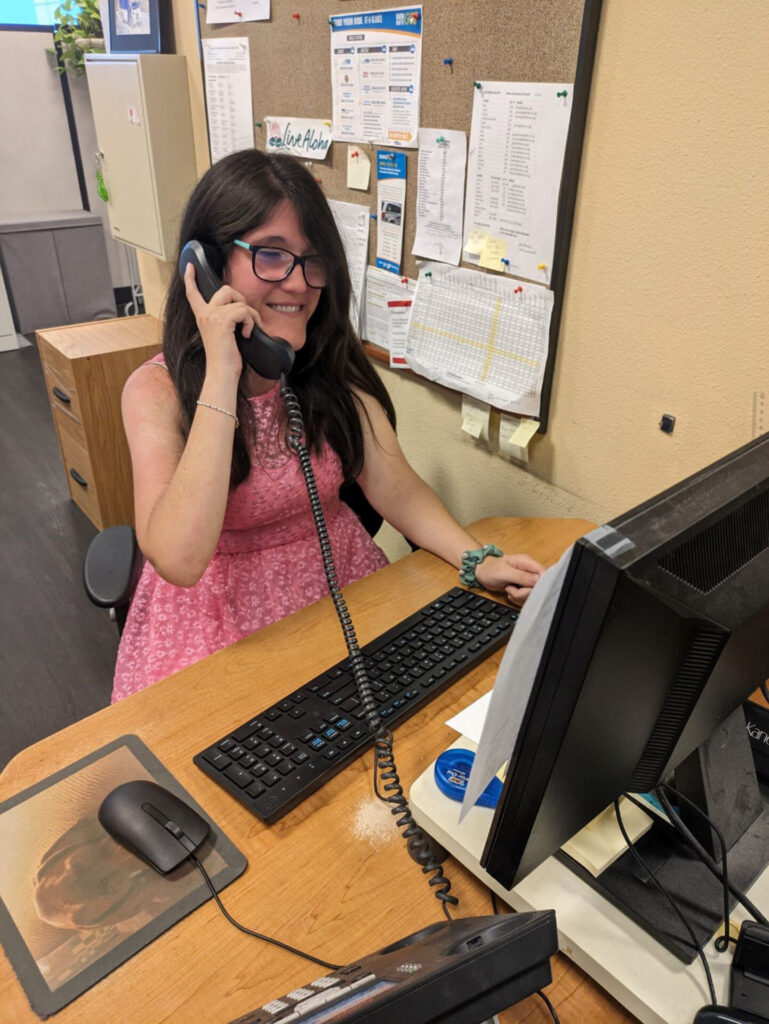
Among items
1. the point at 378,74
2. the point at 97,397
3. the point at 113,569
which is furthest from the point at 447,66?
the point at 97,397

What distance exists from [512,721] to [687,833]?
0.92 feet

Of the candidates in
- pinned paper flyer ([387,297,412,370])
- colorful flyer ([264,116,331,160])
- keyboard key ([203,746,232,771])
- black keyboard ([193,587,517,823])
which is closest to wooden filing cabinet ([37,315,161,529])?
colorful flyer ([264,116,331,160])

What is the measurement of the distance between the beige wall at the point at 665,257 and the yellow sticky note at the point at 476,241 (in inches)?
8.2

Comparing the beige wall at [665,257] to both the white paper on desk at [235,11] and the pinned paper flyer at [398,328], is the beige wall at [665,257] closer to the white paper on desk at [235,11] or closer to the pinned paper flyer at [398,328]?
the pinned paper flyer at [398,328]

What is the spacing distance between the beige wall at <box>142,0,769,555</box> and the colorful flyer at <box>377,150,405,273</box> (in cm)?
47

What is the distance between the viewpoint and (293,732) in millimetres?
842

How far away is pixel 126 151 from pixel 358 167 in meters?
1.15

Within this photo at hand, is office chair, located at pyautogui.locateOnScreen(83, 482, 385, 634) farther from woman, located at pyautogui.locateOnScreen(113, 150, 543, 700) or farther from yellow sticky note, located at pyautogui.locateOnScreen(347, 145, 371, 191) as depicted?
yellow sticky note, located at pyautogui.locateOnScreen(347, 145, 371, 191)

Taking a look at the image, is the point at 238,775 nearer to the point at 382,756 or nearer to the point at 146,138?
the point at 382,756

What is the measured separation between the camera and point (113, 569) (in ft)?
4.04

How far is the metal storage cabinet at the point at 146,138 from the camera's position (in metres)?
2.08

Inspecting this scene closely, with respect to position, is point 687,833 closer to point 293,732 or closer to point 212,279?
point 293,732

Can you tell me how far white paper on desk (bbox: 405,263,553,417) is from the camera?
1336 mm

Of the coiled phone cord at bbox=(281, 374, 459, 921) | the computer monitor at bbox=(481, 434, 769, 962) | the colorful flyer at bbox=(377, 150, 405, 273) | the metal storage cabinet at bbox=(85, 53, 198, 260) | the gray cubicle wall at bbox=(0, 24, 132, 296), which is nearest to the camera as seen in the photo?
the computer monitor at bbox=(481, 434, 769, 962)
